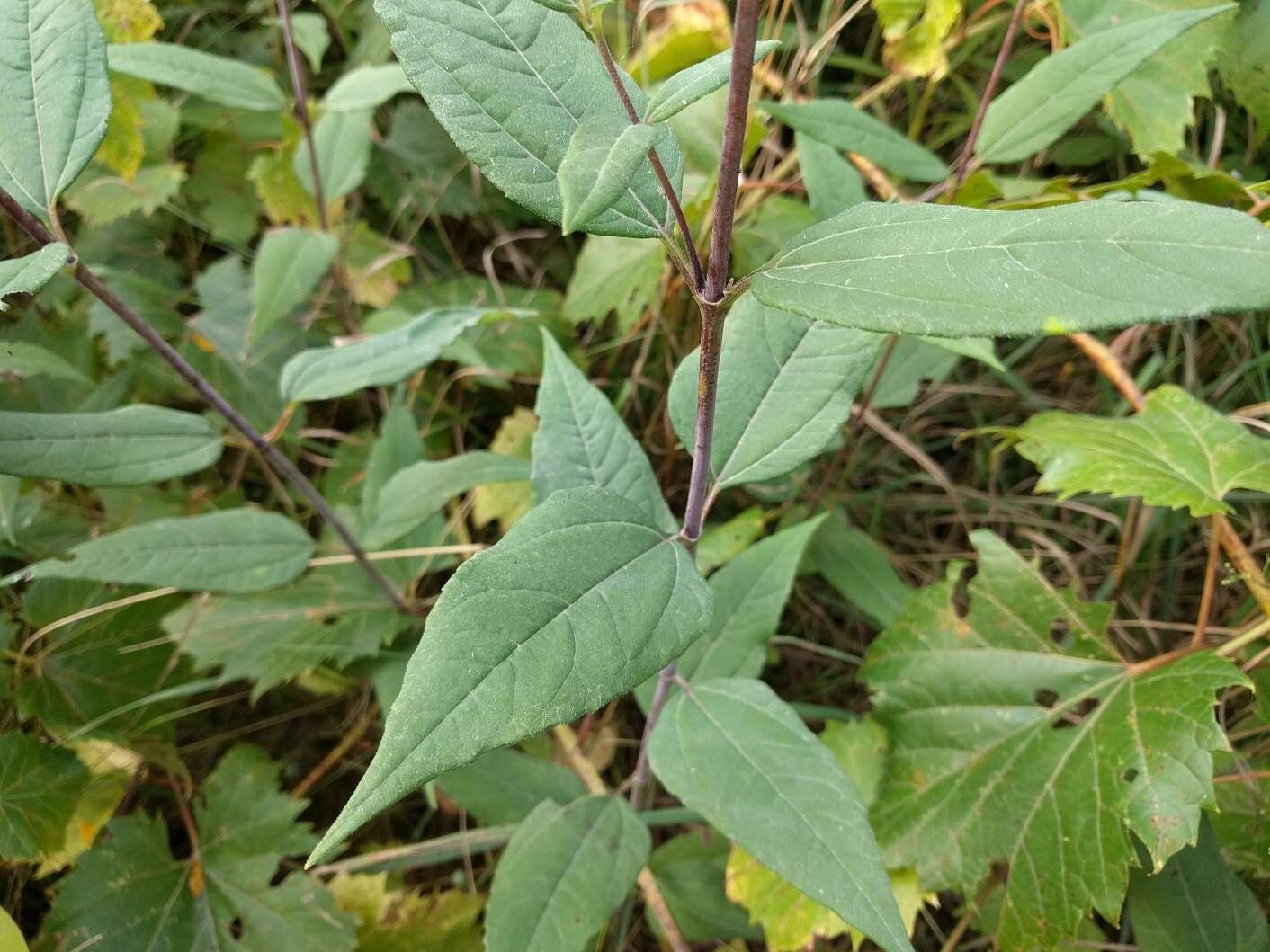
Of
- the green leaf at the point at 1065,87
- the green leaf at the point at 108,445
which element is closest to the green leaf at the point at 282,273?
the green leaf at the point at 108,445

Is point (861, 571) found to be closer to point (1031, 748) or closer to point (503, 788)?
point (1031, 748)

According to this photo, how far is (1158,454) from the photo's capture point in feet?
4.06

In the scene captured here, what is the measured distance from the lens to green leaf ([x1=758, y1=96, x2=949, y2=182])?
50.3 inches

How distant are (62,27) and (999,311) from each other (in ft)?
3.41

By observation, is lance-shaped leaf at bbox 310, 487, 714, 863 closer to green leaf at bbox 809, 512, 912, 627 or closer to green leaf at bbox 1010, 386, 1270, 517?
green leaf at bbox 1010, 386, 1270, 517

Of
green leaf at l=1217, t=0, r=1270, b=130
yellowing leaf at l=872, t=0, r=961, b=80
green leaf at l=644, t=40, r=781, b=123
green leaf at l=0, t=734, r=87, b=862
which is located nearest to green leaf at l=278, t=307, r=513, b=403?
green leaf at l=644, t=40, r=781, b=123

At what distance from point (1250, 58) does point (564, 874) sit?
1897 millimetres

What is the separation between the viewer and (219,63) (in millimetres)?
1533

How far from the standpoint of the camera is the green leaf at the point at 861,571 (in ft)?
5.10

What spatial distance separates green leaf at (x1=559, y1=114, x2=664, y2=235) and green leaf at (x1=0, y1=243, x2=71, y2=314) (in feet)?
1.78

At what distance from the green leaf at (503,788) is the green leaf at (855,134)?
107 centimetres

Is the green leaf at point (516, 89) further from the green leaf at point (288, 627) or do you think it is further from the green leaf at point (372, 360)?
the green leaf at point (288, 627)

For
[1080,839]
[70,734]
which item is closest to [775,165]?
[1080,839]

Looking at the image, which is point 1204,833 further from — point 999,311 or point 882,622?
point 999,311
